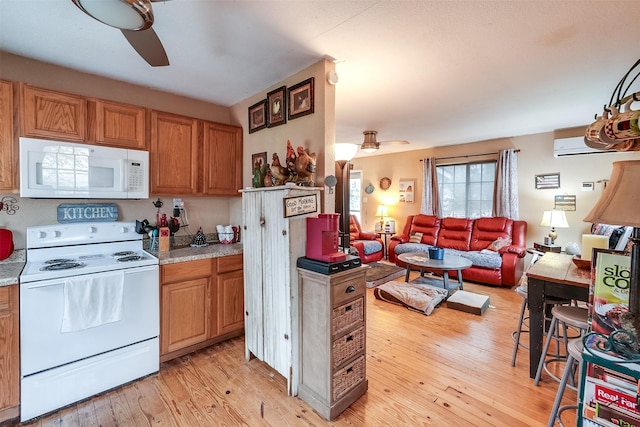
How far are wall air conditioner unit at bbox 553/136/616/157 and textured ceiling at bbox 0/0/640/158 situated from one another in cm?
130

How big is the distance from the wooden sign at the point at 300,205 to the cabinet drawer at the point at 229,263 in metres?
1.03

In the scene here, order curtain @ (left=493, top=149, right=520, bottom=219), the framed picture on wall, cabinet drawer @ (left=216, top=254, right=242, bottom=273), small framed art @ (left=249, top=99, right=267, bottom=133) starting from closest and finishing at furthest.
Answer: cabinet drawer @ (left=216, top=254, right=242, bottom=273) → small framed art @ (left=249, top=99, right=267, bottom=133) → curtain @ (left=493, top=149, right=520, bottom=219) → the framed picture on wall

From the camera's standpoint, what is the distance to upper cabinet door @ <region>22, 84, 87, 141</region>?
6.34 feet

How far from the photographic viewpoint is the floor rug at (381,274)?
4400 millimetres

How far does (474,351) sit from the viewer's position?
2494 millimetres

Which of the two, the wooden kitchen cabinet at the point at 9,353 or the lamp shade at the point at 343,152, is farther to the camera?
the lamp shade at the point at 343,152

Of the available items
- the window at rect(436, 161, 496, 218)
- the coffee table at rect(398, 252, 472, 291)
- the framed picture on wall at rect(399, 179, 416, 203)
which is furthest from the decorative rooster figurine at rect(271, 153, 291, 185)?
the framed picture on wall at rect(399, 179, 416, 203)

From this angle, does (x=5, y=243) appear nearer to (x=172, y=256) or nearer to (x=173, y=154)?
(x=172, y=256)

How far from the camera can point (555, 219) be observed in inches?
164

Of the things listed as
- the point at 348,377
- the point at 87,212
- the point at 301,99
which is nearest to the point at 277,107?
the point at 301,99

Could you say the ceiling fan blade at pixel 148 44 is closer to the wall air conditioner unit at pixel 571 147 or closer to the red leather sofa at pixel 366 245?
the red leather sofa at pixel 366 245

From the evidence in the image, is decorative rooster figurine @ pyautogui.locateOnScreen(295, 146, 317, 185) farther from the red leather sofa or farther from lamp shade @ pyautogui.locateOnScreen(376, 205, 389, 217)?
lamp shade @ pyautogui.locateOnScreen(376, 205, 389, 217)

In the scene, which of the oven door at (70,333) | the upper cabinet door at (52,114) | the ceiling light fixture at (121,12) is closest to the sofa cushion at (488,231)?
the oven door at (70,333)

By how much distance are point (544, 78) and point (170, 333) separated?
3823 millimetres
